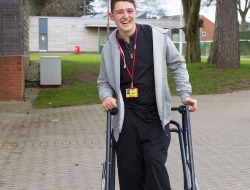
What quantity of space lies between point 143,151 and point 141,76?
1.82ft

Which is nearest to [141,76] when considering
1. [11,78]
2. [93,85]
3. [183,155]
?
[183,155]

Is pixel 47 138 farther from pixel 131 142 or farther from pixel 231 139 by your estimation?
pixel 131 142

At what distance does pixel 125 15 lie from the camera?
160 inches

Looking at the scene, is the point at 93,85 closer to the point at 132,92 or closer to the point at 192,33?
the point at 192,33

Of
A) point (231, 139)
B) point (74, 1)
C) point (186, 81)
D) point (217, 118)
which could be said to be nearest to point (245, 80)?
point (217, 118)

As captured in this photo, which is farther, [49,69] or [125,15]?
[49,69]

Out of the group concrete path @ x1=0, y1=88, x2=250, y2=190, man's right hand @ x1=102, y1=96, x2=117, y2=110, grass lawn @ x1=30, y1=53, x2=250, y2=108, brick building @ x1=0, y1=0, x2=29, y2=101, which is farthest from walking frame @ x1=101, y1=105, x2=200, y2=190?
brick building @ x1=0, y1=0, x2=29, y2=101

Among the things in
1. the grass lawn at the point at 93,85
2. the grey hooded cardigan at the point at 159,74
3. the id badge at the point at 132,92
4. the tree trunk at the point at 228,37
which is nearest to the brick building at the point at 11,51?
the grass lawn at the point at 93,85

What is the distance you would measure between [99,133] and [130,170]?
5.88 metres

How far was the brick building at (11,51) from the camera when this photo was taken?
14.8 m

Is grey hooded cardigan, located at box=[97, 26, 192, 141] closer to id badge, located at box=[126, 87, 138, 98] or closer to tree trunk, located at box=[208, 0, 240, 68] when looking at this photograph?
id badge, located at box=[126, 87, 138, 98]

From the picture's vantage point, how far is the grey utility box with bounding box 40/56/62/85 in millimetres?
17297

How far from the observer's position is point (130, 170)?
4188mm

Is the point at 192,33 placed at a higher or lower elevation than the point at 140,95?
higher
